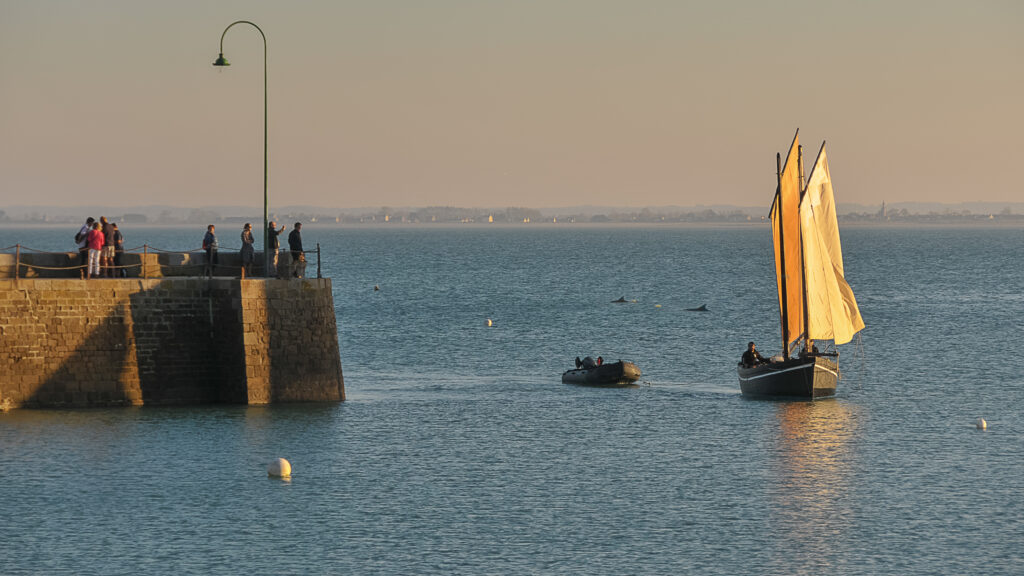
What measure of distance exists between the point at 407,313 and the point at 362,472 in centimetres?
5937

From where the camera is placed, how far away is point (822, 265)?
5578 centimetres

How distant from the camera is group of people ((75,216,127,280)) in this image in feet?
136

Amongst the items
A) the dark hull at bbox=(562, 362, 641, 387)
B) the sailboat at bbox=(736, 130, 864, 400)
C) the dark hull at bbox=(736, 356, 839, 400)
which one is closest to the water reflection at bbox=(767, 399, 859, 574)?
the dark hull at bbox=(736, 356, 839, 400)

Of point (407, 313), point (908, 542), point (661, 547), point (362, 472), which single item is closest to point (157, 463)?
point (362, 472)

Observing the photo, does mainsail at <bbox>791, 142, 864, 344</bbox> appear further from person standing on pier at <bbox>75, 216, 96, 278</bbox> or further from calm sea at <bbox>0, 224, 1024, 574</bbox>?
person standing on pier at <bbox>75, 216, 96, 278</bbox>

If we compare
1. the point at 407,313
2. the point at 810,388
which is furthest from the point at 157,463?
the point at 407,313

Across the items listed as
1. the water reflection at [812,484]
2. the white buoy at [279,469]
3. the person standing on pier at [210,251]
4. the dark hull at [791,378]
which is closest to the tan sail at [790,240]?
the dark hull at [791,378]

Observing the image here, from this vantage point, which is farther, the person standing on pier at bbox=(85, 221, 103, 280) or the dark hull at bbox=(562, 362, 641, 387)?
the dark hull at bbox=(562, 362, 641, 387)

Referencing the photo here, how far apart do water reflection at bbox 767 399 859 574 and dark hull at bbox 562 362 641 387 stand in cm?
714

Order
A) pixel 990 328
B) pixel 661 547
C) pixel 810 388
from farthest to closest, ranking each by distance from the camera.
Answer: pixel 990 328 → pixel 810 388 → pixel 661 547

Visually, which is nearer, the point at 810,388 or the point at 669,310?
the point at 810,388

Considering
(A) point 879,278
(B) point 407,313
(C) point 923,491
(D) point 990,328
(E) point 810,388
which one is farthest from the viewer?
(A) point 879,278

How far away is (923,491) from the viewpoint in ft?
114

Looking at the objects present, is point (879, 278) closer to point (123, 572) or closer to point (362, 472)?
point (362, 472)
